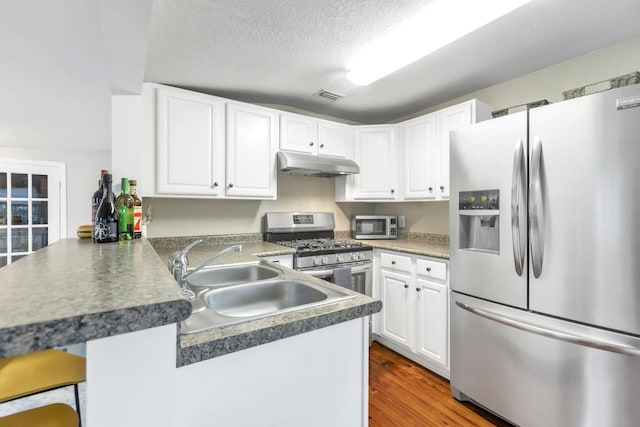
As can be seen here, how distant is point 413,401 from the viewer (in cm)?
195

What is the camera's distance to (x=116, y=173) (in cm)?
163

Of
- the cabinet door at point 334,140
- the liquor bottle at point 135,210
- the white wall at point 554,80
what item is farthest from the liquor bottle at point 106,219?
the white wall at point 554,80

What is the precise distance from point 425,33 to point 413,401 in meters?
2.30

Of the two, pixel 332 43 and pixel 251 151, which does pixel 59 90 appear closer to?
pixel 251 151

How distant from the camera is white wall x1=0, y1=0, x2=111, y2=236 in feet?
5.15

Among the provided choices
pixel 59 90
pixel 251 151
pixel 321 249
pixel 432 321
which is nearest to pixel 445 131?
pixel 321 249

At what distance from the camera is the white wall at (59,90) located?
61.7 inches

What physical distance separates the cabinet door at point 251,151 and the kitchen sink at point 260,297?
130cm

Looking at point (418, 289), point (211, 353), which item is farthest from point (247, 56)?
point (418, 289)

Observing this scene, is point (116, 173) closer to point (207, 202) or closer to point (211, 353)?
point (207, 202)

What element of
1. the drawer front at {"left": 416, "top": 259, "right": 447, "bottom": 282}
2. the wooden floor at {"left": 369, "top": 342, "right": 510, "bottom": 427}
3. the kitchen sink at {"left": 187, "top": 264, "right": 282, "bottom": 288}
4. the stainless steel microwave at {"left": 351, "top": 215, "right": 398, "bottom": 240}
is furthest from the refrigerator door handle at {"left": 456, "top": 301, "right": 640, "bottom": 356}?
the stainless steel microwave at {"left": 351, "top": 215, "right": 398, "bottom": 240}

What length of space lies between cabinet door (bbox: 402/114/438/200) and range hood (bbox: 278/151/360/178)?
509 mm

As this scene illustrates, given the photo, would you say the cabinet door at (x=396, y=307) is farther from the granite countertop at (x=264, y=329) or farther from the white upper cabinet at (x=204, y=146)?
the granite countertop at (x=264, y=329)

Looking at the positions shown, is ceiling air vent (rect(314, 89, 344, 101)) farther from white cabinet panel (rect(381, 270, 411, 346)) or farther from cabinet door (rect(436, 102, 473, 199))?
white cabinet panel (rect(381, 270, 411, 346))
